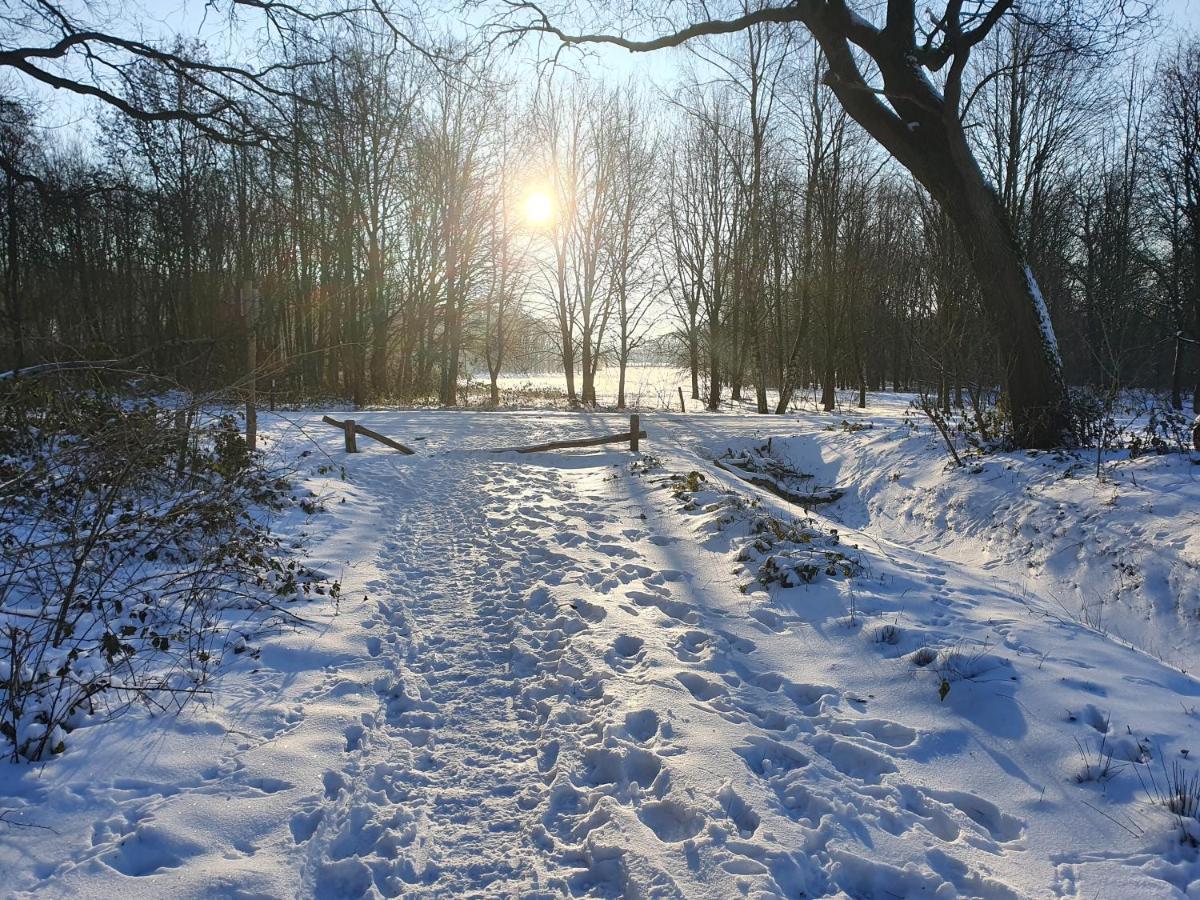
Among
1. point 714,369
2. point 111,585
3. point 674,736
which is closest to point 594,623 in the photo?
point 674,736

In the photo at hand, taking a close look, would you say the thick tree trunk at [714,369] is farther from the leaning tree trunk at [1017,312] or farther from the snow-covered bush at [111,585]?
the snow-covered bush at [111,585]

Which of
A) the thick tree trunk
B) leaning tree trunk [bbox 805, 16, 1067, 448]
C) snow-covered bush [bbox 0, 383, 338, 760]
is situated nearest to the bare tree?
A: leaning tree trunk [bbox 805, 16, 1067, 448]

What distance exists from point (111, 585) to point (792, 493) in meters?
10.7

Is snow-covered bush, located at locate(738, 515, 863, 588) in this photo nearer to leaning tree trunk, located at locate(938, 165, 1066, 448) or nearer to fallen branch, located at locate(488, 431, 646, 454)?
leaning tree trunk, located at locate(938, 165, 1066, 448)

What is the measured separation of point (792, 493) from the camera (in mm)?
12172

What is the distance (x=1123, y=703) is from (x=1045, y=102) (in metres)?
26.4

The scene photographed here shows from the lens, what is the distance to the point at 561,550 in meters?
6.55

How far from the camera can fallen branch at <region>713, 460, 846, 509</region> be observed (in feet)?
39.0

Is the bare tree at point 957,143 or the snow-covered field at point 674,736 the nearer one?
the snow-covered field at point 674,736

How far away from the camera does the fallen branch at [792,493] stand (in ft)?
39.0

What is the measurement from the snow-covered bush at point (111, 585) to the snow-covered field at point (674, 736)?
246 millimetres

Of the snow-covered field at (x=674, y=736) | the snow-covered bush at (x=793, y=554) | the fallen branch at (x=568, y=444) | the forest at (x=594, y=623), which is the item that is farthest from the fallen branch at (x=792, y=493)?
the snow-covered field at (x=674, y=736)

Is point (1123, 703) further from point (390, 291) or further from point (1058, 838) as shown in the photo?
point (390, 291)

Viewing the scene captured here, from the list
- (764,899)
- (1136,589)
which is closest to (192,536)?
(764,899)
